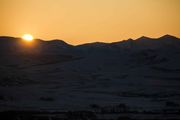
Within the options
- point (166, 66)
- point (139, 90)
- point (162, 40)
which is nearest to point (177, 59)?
point (166, 66)

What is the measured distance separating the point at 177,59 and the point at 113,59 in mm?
11462

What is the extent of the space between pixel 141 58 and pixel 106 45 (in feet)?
52.5

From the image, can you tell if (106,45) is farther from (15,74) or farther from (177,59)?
(15,74)

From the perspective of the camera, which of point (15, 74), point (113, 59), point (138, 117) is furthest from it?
point (113, 59)

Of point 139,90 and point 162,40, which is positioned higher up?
point 162,40

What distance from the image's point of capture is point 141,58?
11062cm

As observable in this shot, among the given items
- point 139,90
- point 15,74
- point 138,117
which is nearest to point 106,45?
point 15,74

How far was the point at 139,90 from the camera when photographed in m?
78.1

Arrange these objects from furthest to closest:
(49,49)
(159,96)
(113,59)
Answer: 1. (49,49)
2. (113,59)
3. (159,96)

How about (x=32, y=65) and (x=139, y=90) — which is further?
(x=32, y=65)

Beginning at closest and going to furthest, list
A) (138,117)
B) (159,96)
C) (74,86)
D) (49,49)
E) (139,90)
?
(138,117) < (159,96) < (139,90) < (74,86) < (49,49)

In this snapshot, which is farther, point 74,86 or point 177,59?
point 177,59

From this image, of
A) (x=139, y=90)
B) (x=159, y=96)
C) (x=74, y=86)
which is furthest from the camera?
(x=74, y=86)

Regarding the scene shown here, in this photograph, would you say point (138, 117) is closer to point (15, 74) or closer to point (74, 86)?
point (74, 86)
